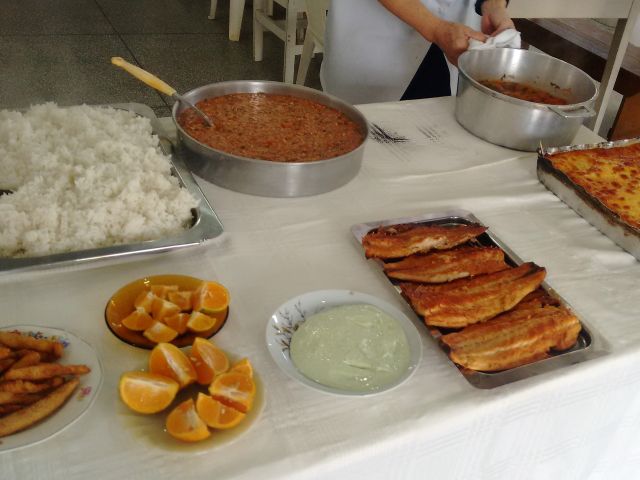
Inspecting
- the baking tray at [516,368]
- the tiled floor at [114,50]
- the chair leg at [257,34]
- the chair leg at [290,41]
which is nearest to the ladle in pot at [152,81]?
the baking tray at [516,368]

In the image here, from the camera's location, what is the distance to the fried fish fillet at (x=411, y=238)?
93cm

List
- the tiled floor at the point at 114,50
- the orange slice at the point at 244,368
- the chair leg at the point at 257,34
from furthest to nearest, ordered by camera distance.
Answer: the chair leg at the point at 257,34 < the tiled floor at the point at 114,50 < the orange slice at the point at 244,368

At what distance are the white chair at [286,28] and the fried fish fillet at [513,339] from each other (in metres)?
2.62

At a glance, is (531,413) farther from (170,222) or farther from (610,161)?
(610,161)

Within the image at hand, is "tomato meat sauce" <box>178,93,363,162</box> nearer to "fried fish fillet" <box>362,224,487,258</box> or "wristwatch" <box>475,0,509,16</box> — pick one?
"fried fish fillet" <box>362,224,487,258</box>

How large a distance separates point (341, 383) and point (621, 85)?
2.55 m

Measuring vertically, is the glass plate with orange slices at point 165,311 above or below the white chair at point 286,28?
above

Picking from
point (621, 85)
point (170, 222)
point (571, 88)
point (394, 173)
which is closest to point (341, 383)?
point (170, 222)

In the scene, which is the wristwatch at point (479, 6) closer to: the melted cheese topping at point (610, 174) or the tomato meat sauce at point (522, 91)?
the tomato meat sauce at point (522, 91)

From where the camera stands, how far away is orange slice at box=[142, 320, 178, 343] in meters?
0.72

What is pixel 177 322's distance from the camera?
739 mm

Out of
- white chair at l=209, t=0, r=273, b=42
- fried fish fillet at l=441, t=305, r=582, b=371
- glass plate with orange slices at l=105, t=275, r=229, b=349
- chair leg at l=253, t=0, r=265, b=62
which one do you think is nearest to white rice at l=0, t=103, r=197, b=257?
glass plate with orange slices at l=105, t=275, r=229, b=349

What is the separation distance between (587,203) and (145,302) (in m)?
0.83

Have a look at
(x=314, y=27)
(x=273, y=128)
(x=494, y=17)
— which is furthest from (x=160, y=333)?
(x=314, y=27)
